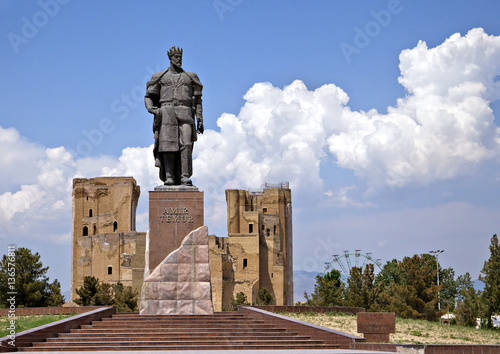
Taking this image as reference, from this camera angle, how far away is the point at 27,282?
3388cm

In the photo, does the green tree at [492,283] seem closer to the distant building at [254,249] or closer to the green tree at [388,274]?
the distant building at [254,249]

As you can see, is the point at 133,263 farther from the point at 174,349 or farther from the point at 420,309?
the point at 174,349


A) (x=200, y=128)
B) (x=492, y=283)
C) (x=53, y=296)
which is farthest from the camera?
(x=53, y=296)

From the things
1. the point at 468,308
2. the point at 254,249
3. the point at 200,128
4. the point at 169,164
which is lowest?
the point at 468,308

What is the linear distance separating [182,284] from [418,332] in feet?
17.7

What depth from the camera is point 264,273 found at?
71.8 metres

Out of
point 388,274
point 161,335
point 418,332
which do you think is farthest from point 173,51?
point 388,274

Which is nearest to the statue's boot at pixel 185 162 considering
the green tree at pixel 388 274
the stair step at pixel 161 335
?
the stair step at pixel 161 335

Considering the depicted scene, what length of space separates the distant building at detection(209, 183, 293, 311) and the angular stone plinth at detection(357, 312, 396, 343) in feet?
172


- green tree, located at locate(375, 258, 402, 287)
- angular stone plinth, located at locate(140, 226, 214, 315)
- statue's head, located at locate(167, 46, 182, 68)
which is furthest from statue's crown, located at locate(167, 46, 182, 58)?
green tree, located at locate(375, 258, 402, 287)

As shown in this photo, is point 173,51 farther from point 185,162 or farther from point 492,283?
point 492,283

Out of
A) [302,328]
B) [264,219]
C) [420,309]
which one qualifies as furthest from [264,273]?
[302,328]

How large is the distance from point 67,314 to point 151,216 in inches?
191

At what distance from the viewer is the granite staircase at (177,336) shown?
12.8 m
